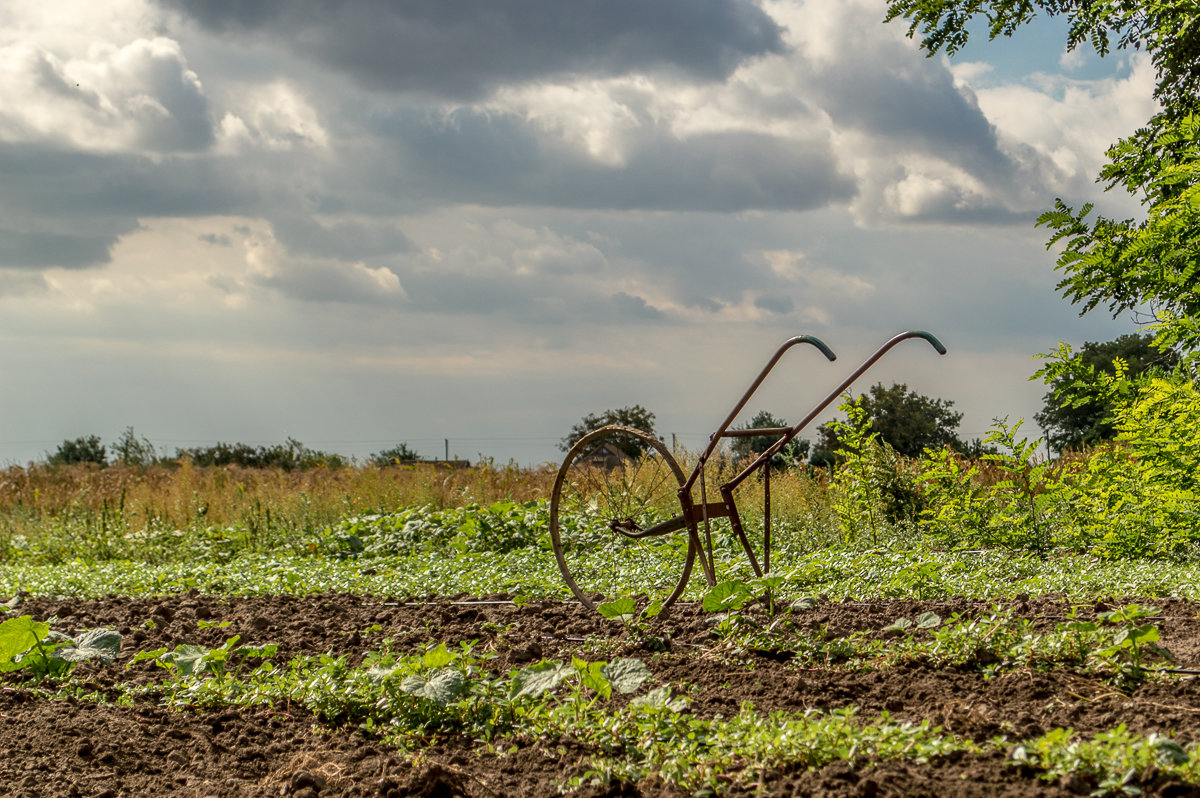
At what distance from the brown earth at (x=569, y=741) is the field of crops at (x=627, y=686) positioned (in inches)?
0.4

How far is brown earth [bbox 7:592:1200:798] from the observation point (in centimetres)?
241

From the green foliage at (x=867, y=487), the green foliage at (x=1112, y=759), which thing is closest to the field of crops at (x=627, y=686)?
the green foliage at (x=1112, y=759)

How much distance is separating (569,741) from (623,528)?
240cm

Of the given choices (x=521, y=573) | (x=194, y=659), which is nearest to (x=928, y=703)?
(x=194, y=659)

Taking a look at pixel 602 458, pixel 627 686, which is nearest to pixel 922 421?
pixel 602 458

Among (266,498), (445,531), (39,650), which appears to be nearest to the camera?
(39,650)

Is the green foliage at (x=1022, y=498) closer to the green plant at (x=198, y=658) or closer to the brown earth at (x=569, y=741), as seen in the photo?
the brown earth at (x=569, y=741)

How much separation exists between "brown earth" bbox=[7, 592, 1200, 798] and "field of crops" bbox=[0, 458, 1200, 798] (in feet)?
0.04

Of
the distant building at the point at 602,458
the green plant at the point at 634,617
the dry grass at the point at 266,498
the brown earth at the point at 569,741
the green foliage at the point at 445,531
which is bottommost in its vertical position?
the brown earth at the point at 569,741

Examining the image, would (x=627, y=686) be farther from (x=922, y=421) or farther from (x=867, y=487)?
(x=922, y=421)

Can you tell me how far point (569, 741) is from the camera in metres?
2.90

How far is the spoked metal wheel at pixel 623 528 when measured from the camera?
5109 mm

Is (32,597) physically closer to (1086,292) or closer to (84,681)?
(84,681)

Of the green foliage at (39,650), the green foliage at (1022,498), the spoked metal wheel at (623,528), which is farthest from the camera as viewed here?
the green foliage at (1022,498)
